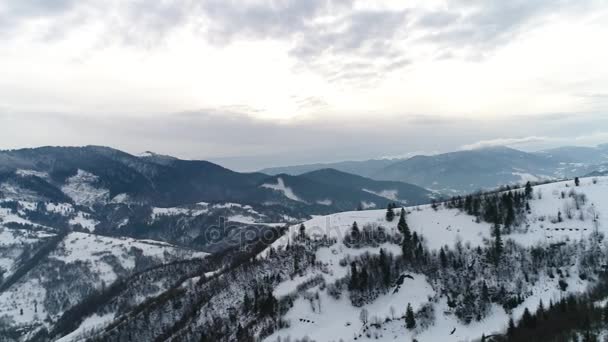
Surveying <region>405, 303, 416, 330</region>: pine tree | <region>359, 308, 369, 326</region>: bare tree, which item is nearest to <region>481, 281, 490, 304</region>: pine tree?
<region>405, 303, 416, 330</region>: pine tree

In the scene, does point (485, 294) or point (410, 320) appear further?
point (485, 294)

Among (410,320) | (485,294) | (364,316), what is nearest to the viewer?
(410,320)

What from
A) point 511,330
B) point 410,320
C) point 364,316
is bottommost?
point 364,316

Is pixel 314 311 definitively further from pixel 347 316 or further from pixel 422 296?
pixel 422 296

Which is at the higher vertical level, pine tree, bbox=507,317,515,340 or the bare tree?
pine tree, bbox=507,317,515,340

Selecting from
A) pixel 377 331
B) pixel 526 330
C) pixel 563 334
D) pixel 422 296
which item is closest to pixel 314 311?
pixel 377 331

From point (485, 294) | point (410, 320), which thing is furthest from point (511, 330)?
point (410, 320)

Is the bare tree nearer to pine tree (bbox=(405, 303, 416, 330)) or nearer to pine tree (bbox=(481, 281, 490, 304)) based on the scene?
pine tree (bbox=(405, 303, 416, 330))

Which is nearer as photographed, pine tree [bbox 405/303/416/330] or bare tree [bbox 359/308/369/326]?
→ pine tree [bbox 405/303/416/330]

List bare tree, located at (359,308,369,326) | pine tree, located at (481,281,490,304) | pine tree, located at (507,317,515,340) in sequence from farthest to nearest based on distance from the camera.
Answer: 1. bare tree, located at (359,308,369,326)
2. pine tree, located at (481,281,490,304)
3. pine tree, located at (507,317,515,340)

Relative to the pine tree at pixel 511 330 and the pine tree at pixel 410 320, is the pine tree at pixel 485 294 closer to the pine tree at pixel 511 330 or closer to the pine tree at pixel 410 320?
the pine tree at pixel 511 330

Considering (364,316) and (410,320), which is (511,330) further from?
(364,316)

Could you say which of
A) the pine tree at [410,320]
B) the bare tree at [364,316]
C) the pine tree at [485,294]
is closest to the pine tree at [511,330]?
the pine tree at [485,294]
